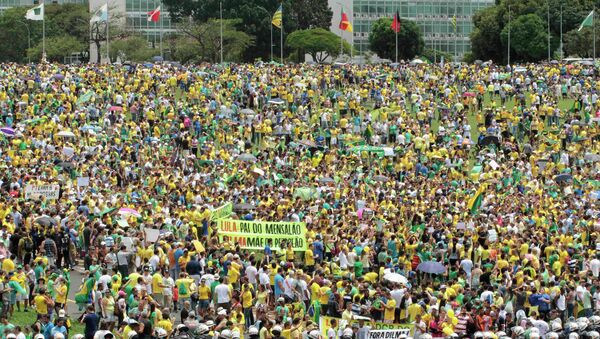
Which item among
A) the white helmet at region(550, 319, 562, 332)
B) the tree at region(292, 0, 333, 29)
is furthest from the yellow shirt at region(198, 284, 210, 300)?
the tree at region(292, 0, 333, 29)

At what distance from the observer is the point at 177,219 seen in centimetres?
3356

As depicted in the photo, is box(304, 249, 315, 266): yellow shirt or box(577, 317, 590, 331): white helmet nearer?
box(577, 317, 590, 331): white helmet

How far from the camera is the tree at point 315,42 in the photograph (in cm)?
9600

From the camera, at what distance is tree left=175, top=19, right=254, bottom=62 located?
9369 cm

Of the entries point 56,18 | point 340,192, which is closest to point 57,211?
point 340,192

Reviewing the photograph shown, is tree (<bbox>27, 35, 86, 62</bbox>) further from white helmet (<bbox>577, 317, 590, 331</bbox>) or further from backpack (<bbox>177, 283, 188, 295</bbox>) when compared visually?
white helmet (<bbox>577, 317, 590, 331</bbox>)

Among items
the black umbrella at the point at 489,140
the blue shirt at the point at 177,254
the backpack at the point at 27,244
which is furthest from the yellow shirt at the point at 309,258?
the black umbrella at the point at 489,140

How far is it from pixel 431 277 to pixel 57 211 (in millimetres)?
9262

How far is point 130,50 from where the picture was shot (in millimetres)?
100938

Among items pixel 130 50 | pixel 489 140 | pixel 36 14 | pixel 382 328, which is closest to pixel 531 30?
pixel 130 50

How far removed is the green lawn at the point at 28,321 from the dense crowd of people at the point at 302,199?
66 millimetres

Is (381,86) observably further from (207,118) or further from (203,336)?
(203,336)

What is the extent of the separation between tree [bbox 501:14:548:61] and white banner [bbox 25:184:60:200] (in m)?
59.0

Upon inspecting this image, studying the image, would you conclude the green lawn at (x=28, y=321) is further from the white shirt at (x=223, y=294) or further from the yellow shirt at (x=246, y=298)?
the yellow shirt at (x=246, y=298)
